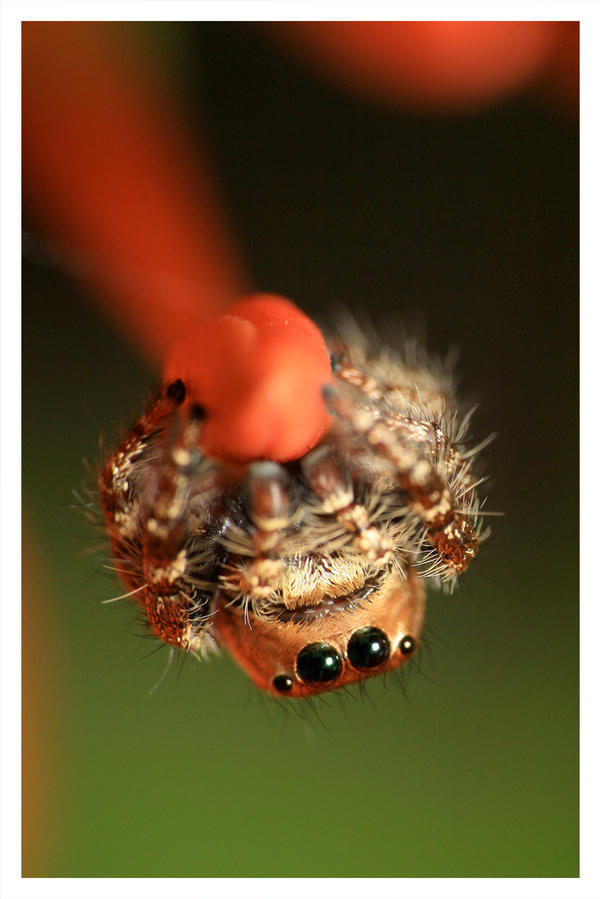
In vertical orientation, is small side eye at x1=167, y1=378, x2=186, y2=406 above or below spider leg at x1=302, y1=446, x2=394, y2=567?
above

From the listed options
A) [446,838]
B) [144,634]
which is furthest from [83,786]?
[144,634]

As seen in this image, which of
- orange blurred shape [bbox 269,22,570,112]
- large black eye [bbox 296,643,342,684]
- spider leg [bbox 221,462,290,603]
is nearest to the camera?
spider leg [bbox 221,462,290,603]

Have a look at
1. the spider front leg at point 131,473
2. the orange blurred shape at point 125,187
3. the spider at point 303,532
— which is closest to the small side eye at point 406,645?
the spider at point 303,532

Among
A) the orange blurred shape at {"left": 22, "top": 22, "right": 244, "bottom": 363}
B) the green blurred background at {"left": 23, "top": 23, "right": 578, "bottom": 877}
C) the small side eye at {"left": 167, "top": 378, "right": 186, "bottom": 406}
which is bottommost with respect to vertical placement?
the green blurred background at {"left": 23, "top": 23, "right": 578, "bottom": 877}

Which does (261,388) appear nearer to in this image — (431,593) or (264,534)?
(264,534)

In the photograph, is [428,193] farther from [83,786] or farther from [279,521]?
[83,786]

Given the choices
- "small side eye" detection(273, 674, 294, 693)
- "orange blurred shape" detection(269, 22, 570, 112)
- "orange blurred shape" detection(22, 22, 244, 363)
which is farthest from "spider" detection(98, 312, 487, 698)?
"orange blurred shape" detection(269, 22, 570, 112)

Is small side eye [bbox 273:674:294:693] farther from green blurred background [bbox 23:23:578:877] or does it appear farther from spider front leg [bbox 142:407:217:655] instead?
green blurred background [bbox 23:23:578:877]
